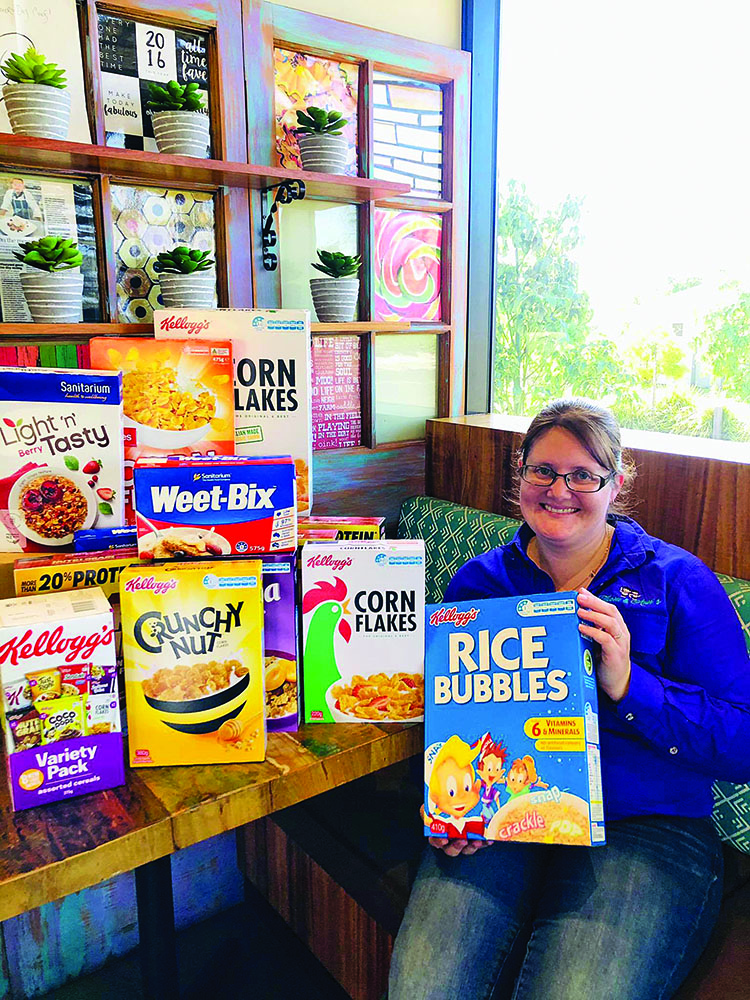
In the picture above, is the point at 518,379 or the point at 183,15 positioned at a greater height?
the point at 183,15

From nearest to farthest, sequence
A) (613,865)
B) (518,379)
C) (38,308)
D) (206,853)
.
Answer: (613,865)
(38,308)
(206,853)
(518,379)

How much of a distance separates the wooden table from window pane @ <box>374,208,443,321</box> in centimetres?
146

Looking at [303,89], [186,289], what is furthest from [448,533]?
[303,89]

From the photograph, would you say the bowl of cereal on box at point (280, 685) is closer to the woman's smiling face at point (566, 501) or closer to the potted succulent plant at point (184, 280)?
the woman's smiling face at point (566, 501)

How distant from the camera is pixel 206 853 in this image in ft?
7.48

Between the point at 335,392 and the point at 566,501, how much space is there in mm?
1019

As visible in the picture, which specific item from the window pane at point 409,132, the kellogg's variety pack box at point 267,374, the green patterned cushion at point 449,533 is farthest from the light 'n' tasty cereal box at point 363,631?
the window pane at point 409,132

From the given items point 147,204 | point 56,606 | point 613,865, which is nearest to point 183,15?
point 147,204

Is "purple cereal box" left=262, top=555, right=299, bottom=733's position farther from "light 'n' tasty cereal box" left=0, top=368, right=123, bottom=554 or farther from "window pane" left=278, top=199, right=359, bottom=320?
"window pane" left=278, top=199, right=359, bottom=320

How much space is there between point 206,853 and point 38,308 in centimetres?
156

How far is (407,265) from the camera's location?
2.46 m

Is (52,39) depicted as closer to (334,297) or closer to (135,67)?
(135,67)

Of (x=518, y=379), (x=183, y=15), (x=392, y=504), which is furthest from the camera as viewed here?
(x=518, y=379)

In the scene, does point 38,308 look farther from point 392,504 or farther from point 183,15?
point 392,504
